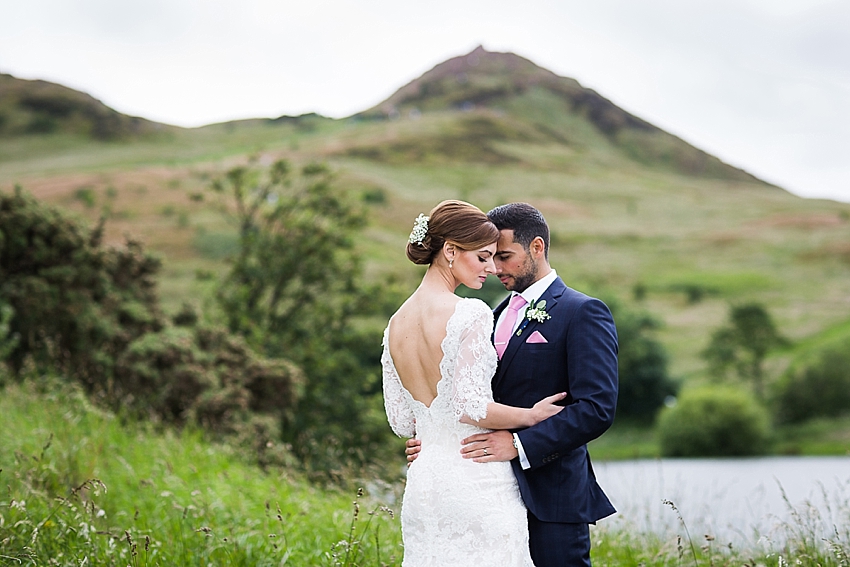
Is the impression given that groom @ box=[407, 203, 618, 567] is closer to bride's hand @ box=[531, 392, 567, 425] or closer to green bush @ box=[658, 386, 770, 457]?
bride's hand @ box=[531, 392, 567, 425]

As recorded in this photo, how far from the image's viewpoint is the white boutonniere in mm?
3648

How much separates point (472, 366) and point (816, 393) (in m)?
45.5

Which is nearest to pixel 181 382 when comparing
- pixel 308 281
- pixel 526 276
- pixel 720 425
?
pixel 308 281

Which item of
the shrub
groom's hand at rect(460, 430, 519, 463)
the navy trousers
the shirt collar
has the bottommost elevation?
the shrub

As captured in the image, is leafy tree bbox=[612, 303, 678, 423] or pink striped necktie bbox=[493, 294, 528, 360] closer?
pink striped necktie bbox=[493, 294, 528, 360]

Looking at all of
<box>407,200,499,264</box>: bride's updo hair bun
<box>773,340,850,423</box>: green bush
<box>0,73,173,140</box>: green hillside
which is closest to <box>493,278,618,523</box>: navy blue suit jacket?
<box>407,200,499,264</box>: bride's updo hair bun

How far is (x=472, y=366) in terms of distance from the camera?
3.34 metres

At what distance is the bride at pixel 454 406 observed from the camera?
333 centimetres

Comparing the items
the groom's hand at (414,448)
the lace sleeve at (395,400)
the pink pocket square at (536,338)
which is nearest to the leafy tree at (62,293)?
the lace sleeve at (395,400)

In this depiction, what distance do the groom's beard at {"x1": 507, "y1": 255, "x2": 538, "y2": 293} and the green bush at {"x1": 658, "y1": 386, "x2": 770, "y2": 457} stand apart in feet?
120

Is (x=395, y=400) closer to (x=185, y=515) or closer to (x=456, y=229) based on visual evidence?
(x=456, y=229)

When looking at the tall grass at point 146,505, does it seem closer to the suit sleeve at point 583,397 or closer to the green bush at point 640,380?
the suit sleeve at point 583,397

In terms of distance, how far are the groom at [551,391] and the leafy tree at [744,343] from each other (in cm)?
5051

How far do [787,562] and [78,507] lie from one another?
177 inches
